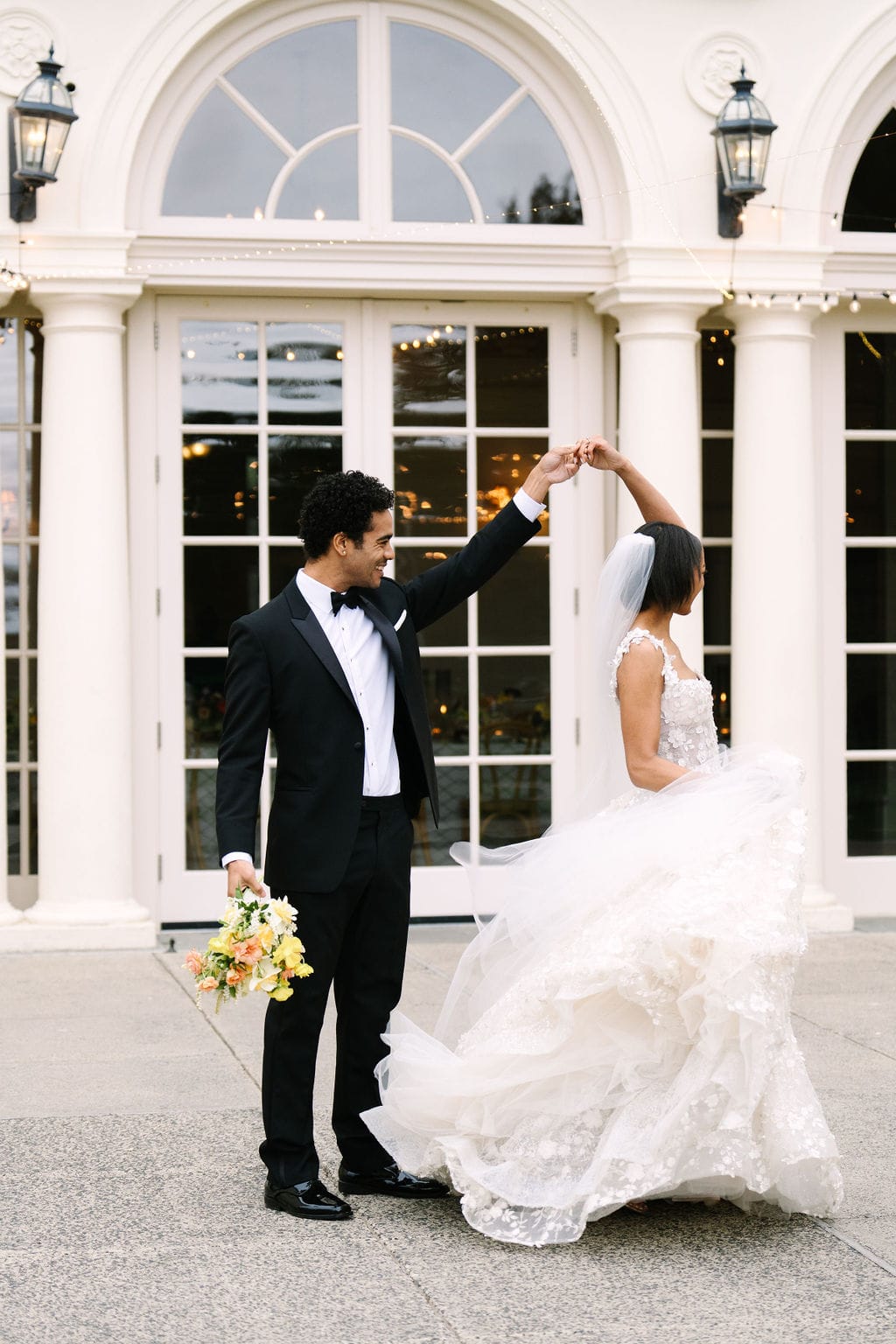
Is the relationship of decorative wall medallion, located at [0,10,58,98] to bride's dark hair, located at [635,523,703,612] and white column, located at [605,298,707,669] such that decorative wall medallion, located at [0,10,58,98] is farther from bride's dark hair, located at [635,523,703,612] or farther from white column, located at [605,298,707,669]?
bride's dark hair, located at [635,523,703,612]

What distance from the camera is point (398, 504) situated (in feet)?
26.3

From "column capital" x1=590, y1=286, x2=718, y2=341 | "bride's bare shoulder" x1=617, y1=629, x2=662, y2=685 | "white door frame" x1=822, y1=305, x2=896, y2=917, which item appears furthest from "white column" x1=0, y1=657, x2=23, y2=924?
"bride's bare shoulder" x1=617, y1=629, x2=662, y2=685

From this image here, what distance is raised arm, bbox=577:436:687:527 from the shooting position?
436 cm

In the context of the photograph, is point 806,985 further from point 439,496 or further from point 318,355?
point 318,355

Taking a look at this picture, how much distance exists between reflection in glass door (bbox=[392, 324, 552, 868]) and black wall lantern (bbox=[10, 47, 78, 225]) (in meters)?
1.74

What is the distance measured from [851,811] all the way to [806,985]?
1652 millimetres

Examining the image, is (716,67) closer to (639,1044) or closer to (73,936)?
(73,936)

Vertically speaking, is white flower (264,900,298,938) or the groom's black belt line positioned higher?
the groom's black belt line

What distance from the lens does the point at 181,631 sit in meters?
7.79

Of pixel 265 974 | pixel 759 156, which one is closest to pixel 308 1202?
pixel 265 974

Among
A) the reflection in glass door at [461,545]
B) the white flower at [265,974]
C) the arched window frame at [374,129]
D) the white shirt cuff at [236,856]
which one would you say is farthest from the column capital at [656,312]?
the white flower at [265,974]

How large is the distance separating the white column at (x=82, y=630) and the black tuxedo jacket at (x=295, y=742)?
322 cm

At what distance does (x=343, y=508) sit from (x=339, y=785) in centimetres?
68

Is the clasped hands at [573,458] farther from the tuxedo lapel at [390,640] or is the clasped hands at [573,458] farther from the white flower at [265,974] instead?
the white flower at [265,974]
